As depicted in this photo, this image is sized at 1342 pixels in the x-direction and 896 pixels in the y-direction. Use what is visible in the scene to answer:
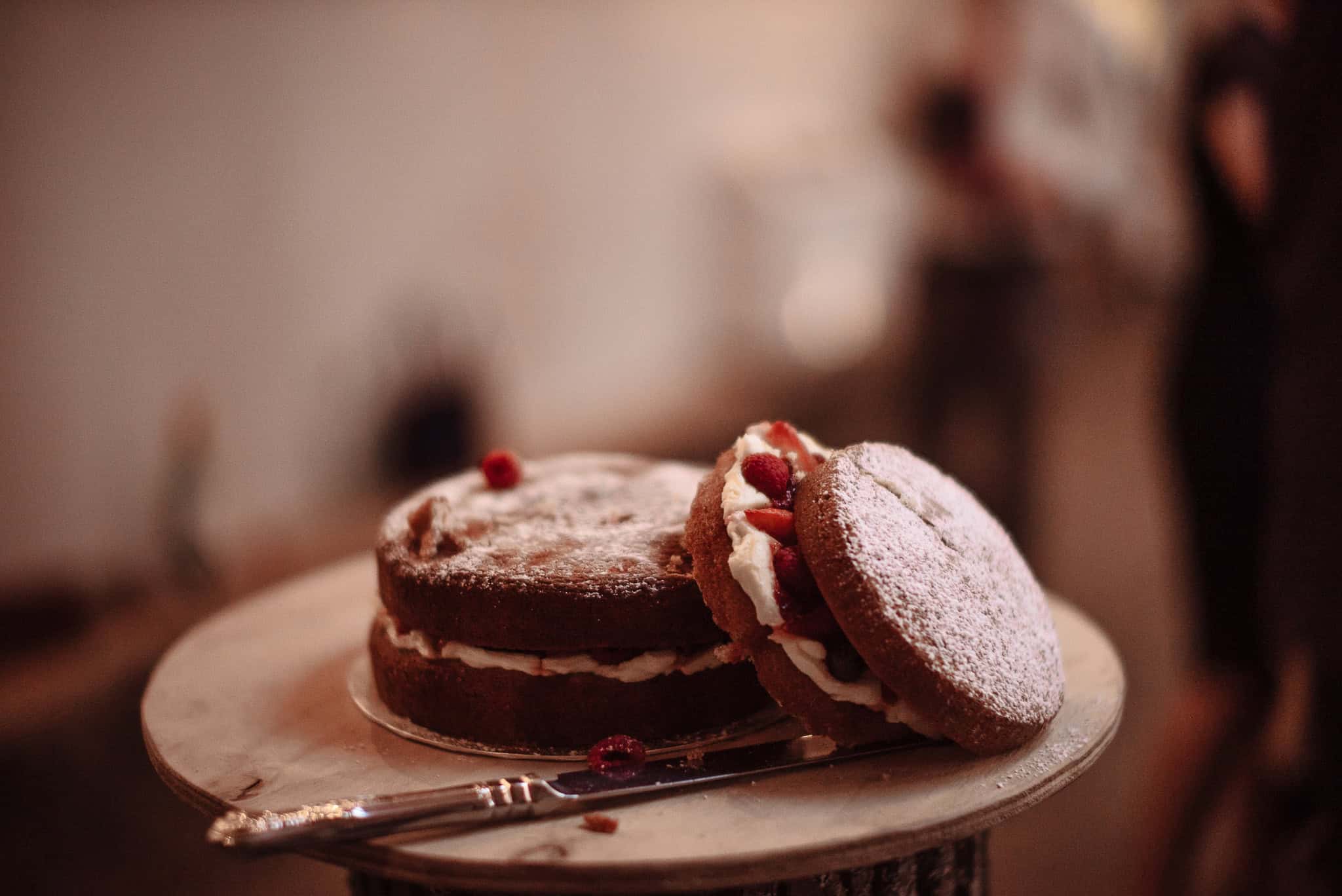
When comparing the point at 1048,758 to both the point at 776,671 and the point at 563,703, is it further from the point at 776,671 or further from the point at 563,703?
the point at 563,703

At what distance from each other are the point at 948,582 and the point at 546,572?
0.47 metres

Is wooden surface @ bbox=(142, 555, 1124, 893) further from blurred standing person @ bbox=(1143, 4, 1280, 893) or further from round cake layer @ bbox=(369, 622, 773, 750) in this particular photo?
blurred standing person @ bbox=(1143, 4, 1280, 893)

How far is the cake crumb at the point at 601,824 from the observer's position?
3.60ft

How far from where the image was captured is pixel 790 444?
1.44m

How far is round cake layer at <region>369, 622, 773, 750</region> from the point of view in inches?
52.7

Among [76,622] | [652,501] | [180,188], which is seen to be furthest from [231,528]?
[652,501]

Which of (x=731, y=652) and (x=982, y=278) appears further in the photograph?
(x=982, y=278)

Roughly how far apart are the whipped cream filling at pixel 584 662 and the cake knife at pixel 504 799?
0.11 meters

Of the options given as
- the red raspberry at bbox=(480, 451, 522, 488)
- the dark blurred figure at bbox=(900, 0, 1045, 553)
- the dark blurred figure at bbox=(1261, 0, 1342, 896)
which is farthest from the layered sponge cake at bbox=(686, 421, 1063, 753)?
the dark blurred figure at bbox=(900, 0, 1045, 553)

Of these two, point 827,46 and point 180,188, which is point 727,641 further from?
point 827,46

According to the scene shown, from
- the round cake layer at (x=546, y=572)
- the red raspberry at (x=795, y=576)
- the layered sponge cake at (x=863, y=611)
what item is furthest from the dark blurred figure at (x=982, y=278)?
the red raspberry at (x=795, y=576)

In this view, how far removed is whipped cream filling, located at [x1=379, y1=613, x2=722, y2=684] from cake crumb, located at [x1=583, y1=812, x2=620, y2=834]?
240mm

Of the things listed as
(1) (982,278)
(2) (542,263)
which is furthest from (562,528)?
(2) (542,263)

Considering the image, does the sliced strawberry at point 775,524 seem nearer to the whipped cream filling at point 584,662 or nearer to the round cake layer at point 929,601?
the round cake layer at point 929,601
